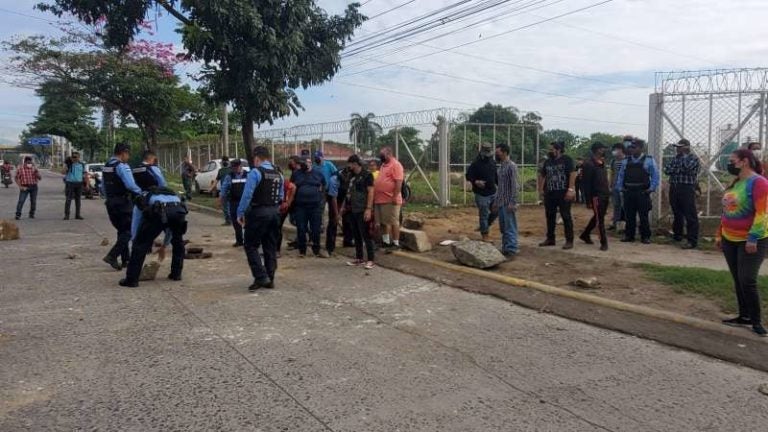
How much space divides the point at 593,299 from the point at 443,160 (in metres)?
10.7

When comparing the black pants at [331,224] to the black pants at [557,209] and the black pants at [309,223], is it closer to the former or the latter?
the black pants at [309,223]

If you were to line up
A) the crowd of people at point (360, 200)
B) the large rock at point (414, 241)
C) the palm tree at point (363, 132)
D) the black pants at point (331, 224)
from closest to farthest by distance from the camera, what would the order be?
the crowd of people at point (360, 200)
the large rock at point (414, 241)
the black pants at point (331, 224)
the palm tree at point (363, 132)

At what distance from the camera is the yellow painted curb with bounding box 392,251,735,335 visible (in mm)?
5688

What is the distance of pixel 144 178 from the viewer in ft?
26.5

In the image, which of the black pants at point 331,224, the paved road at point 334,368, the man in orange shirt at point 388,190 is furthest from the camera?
the black pants at point 331,224

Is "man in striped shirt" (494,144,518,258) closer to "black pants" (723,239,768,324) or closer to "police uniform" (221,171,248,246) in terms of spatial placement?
"black pants" (723,239,768,324)

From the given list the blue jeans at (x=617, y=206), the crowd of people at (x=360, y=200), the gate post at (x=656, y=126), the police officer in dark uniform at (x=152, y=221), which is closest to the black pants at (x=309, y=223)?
the crowd of people at (x=360, y=200)

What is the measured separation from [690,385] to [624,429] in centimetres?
109

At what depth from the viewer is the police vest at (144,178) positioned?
26.5 feet

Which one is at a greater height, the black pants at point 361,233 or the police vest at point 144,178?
the police vest at point 144,178

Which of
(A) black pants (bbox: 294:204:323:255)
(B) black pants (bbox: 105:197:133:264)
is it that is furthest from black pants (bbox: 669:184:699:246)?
(B) black pants (bbox: 105:197:133:264)

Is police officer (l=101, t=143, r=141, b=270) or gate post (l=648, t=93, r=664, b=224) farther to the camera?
gate post (l=648, t=93, r=664, b=224)

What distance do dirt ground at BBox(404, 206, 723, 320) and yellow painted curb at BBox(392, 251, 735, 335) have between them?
21 centimetres

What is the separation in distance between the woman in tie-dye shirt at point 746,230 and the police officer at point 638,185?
4.60m
